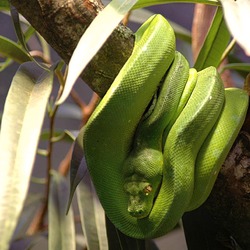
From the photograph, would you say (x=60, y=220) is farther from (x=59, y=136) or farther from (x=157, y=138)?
(x=59, y=136)

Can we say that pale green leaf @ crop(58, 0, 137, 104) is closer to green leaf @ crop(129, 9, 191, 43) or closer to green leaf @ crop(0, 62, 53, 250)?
green leaf @ crop(0, 62, 53, 250)

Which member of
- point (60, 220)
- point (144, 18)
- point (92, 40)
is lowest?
point (60, 220)

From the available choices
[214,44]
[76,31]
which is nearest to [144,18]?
[214,44]

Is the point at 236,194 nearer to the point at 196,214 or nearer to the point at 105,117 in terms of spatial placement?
the point at 196,214

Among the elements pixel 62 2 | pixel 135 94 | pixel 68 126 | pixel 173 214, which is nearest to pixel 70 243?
pixel 173 214

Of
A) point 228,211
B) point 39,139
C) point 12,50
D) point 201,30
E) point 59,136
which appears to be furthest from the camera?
point 59,136

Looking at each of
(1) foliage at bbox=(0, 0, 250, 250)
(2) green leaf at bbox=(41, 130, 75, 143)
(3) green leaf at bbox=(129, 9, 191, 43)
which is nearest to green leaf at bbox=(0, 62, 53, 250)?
(1) foliage at bbox=(0, 0, 250, 250)
